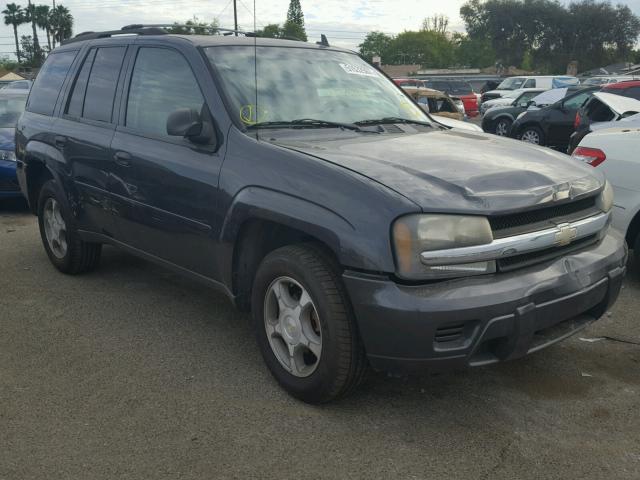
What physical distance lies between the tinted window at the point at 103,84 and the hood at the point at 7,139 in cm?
422

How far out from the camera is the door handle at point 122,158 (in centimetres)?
425

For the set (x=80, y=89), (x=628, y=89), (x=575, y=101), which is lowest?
(x=575, y=101)

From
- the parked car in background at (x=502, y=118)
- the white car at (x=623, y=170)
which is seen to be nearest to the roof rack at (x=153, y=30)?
the white car at (x=623, y=170)

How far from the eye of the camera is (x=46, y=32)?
249 feet

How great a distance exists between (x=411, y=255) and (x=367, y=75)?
214 centimetres

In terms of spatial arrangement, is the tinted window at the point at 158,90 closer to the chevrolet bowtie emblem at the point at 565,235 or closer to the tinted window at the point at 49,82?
the tinted window at the point at 49,82

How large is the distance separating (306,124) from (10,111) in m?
7.19

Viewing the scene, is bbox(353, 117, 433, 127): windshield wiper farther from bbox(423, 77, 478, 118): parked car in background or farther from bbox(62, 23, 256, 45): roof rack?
bbox(423, 77, 478, 118): parked car in background

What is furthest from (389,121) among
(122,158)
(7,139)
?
(7,139)

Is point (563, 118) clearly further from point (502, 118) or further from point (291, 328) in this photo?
point (291, 328)

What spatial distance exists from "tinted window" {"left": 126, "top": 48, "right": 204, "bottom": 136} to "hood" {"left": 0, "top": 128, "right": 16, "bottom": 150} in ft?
16.1

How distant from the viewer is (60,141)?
507cm

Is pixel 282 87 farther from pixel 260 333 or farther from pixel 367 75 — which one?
pixel 260 333

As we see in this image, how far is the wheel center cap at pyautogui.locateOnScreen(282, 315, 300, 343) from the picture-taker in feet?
10.9
